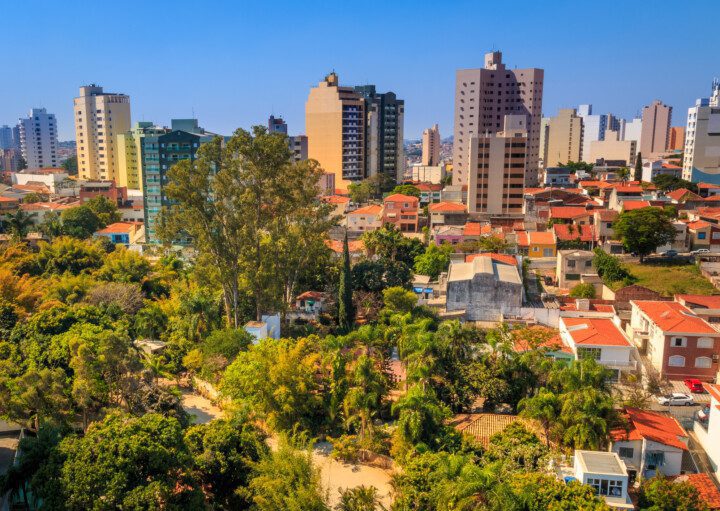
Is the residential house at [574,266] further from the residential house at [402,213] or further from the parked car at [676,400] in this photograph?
the residential house at [402,213]

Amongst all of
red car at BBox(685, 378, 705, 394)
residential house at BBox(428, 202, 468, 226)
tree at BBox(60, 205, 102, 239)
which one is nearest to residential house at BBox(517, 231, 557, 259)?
residential house at BBox(428, 202, 468, 226)

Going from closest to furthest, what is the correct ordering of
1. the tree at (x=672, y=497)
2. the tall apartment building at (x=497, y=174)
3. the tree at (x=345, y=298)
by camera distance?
the tree at (x=672, y=497), the tree at (x=345, y=298), the tall apartment building at (x=497, y=174)

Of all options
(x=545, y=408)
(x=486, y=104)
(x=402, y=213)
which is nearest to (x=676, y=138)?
(x=486, y=104)

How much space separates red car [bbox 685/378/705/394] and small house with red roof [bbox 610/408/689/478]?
6.37 meters

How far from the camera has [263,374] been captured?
2027 cm

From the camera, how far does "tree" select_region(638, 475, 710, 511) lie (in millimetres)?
15477

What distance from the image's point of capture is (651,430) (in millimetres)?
18562

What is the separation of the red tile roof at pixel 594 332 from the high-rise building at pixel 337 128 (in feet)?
203

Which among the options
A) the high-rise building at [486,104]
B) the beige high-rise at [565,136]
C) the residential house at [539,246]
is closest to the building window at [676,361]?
the residential house at [539,246]

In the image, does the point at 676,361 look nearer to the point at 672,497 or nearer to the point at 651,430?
the point at 651,430

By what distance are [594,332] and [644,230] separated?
1826 centimetres

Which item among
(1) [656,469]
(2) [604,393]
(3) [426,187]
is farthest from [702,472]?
(3) [426,187]

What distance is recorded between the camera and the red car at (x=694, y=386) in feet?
80.1

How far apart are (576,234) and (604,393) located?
1113 inches
